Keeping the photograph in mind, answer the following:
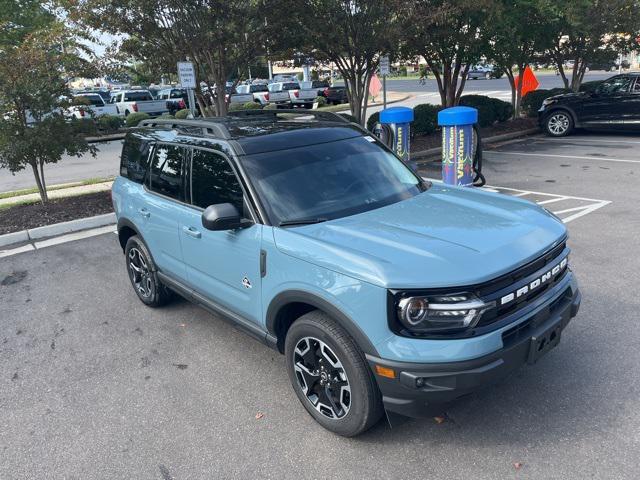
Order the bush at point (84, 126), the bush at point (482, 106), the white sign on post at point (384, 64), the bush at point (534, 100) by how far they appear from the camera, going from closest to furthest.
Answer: the bush at point (84, 126) → the white sign on post at point (384, 64) → the bush at point (482, 106) → the bush at point (534, 100)

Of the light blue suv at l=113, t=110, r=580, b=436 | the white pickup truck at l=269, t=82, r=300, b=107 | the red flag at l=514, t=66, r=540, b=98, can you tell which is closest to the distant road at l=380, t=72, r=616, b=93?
the white pickup truck at l=269, t=82, r=300, b=107

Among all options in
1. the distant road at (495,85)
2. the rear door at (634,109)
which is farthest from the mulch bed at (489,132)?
the distant road at (495,85)

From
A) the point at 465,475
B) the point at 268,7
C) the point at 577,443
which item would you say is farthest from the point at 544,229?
the point at 268,7

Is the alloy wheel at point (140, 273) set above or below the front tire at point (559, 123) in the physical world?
below

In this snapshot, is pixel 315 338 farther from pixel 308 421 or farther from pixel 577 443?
pixel 577 443

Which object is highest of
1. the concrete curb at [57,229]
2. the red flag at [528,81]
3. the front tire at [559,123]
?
the red flag at [528,81]

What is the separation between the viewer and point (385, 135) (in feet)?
29.4

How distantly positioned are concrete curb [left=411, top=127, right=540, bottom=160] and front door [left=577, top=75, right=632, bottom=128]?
1.56m

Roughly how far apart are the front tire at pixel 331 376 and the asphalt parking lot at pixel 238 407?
0.15 meters

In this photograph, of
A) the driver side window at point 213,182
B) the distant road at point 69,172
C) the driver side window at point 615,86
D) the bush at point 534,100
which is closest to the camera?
the driver side window at point 213,182

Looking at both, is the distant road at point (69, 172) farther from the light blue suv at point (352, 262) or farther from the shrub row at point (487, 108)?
the shrub row at point (487, 108)

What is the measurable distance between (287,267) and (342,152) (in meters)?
1.24

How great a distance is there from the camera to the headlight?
2686 millimetres

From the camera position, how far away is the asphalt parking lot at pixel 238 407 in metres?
2.96
